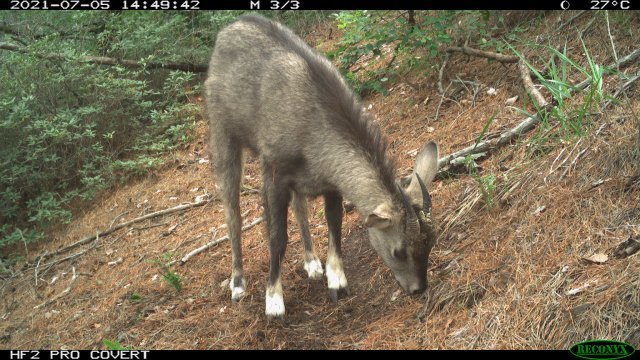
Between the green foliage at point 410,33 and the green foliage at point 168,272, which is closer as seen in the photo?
the green foliage at point 168,272

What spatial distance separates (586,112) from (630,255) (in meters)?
1.79

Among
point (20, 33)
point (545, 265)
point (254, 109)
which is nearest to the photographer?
point (545, 265)

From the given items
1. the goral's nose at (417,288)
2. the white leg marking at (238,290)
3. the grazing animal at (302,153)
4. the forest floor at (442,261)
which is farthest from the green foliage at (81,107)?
the goral's nose at (417,288)

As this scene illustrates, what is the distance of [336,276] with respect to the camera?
5.95 m

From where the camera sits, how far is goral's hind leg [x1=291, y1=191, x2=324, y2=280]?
639 centimetres

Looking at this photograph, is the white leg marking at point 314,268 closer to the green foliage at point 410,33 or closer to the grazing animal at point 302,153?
the grazing animal at point 302,153

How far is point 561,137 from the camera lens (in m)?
5.56

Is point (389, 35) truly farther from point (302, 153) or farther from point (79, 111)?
point (79, 111)

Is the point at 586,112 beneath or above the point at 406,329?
above

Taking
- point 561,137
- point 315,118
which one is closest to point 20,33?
point 315,118

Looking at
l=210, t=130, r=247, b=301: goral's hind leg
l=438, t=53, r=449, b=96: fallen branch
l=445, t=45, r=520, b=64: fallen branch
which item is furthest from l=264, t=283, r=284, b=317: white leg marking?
l=445, t=45, r=520, b=64: fallen branch

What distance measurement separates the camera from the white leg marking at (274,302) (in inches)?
226

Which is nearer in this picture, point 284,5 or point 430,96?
point 430,96

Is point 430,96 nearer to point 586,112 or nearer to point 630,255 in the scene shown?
point 586,112
